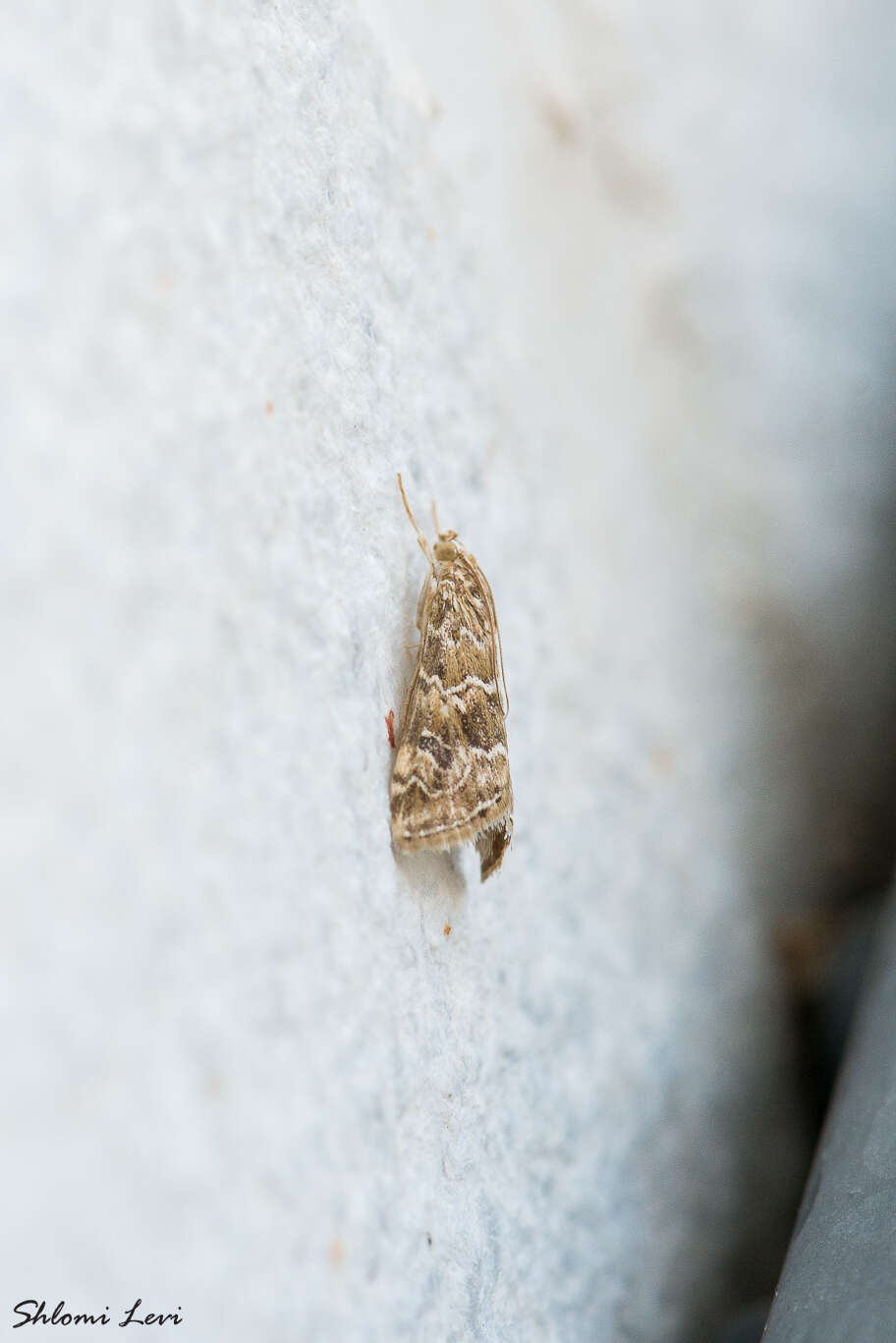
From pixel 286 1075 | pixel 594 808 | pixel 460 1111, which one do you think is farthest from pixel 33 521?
pixel 594 808

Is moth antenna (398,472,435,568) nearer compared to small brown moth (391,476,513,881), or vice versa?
small brown moth (391,476,513,881)

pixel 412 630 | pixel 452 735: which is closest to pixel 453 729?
pixel 452 735

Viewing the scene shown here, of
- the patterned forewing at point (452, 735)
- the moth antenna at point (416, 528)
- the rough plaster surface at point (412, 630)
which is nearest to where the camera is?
the rough plaster surface at point (412, 630)

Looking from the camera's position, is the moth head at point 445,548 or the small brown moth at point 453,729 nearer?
the small brown moth at point 453,729

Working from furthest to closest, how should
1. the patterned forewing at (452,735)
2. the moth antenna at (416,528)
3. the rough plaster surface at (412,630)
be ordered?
the moth antenna at (416,528) → the patterned forewing at (452,735) → the rough plaster surface at (412,630)

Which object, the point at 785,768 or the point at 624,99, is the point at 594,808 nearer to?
the point at 785,768

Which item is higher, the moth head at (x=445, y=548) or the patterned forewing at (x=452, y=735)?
the moth head at (x=445, y=548)

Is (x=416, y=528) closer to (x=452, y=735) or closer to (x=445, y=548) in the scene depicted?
(x=445, y=548)
